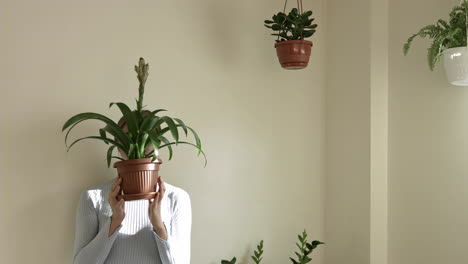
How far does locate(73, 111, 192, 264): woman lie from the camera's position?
2258 millimetres

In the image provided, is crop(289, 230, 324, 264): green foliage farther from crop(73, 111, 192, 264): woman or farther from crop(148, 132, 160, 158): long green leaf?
crop(148, 132, 160, 158): long green leaf

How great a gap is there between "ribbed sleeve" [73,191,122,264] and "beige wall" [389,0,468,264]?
5.88ft

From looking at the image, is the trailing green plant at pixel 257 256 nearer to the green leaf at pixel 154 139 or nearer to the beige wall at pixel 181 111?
the beige wall at pixel 181 111

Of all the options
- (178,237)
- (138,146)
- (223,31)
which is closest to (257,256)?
(178,237)

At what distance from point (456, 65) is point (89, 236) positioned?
198 cm

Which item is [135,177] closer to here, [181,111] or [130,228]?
[130,228]

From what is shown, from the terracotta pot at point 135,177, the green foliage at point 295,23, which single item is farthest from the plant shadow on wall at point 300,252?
the green foliage at point 295,23

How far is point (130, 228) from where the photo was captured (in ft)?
7.96

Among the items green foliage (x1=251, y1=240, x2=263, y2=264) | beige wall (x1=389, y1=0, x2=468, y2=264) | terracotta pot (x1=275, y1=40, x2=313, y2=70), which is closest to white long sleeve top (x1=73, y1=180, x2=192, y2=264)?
green foliage (x1=251, y1=240, x2=263, y2=264)

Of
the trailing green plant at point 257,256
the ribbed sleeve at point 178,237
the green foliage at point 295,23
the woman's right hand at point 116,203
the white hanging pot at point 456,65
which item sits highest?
the green foliage at point 295,23

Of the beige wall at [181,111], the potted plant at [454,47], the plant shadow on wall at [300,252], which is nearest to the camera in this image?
the beige wall at [181,111]

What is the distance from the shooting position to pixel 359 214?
10.6ft

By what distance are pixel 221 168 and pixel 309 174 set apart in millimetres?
694

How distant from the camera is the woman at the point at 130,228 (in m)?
2.26
